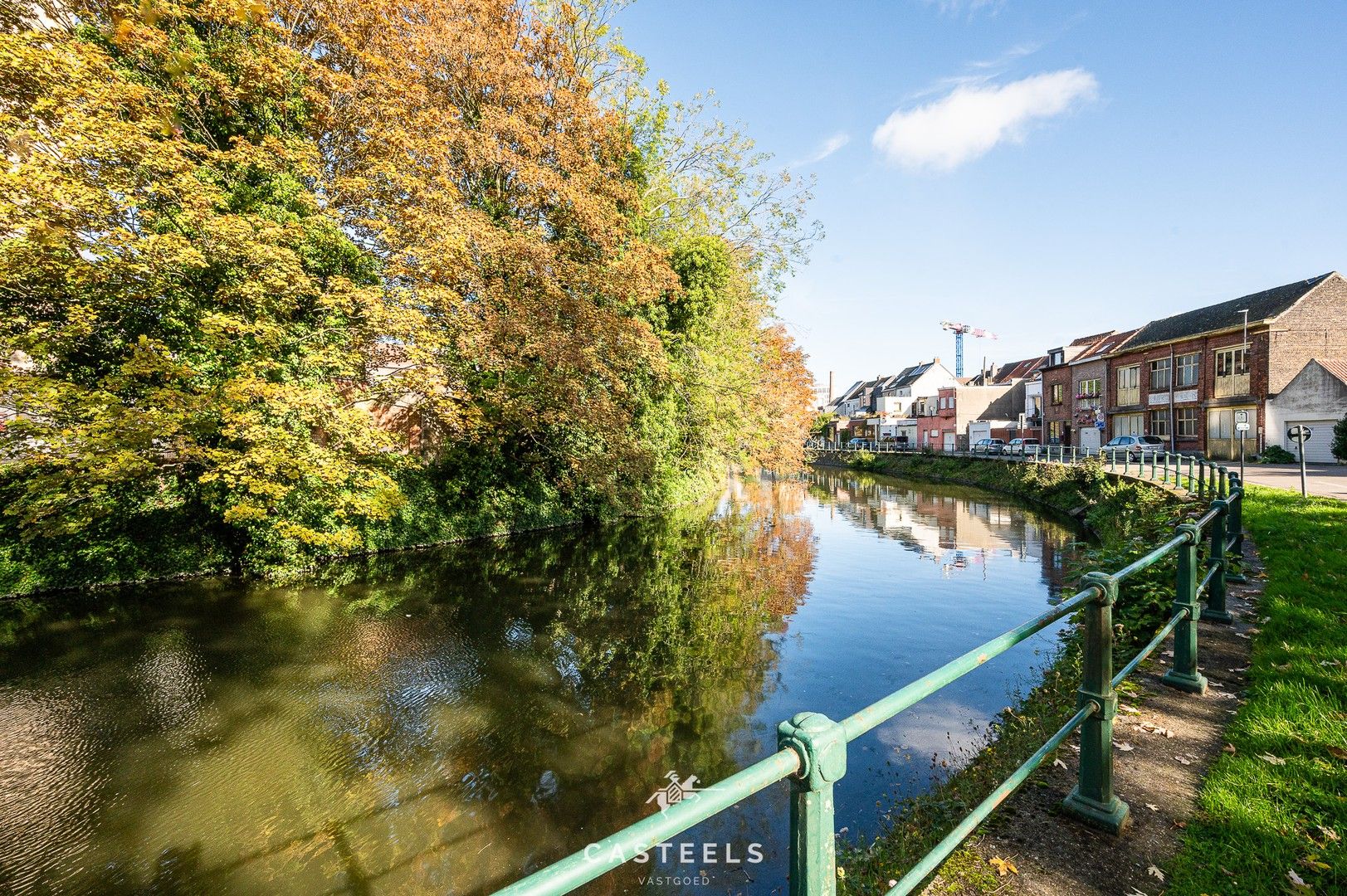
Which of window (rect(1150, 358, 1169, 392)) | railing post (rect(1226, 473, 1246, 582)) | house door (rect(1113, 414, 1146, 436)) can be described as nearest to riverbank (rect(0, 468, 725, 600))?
railing post (rect(1226, 473, 1246, 582))

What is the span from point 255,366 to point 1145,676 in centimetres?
1550

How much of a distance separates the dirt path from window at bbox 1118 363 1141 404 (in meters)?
42.5

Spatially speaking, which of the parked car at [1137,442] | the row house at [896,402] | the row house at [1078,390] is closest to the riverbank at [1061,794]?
the parked car at [1137,442]

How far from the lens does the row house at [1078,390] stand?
40531 millimetres

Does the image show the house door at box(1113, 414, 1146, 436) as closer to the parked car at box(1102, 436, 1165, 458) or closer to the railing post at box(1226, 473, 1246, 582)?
the parked car at box(1102, 436, 1165, 458)

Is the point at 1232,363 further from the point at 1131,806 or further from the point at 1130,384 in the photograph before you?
the point at 1131,806

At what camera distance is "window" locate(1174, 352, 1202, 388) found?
1318 inches

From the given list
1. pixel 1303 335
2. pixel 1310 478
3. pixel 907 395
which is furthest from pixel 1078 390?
pixel 907 395

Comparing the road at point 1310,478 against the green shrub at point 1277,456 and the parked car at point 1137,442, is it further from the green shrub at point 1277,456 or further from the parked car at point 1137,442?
the parked car at point 1137,442

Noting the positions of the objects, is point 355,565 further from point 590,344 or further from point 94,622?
point 590,344

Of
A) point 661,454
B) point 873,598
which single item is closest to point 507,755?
point 873,598

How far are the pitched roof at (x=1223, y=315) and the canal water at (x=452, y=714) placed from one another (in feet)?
96.5

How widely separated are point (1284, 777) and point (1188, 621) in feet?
3.66

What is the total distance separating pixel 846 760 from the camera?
1.65 meters
